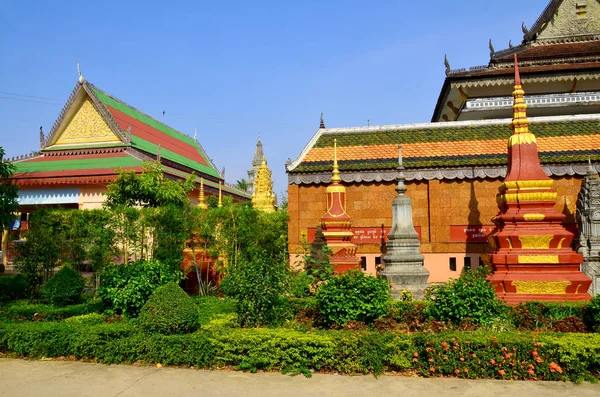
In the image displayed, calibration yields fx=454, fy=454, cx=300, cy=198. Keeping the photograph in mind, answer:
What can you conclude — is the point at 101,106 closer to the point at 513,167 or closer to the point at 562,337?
the point at 513,167

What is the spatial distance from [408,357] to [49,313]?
7.44 m

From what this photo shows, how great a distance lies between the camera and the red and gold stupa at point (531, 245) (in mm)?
9414

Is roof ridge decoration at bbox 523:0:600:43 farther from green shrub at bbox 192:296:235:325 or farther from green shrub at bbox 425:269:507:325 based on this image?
green shrub at bbox 192:296:235:325

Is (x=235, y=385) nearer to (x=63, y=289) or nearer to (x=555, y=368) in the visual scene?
(x=555, y=368)

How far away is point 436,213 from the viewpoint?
595 inches

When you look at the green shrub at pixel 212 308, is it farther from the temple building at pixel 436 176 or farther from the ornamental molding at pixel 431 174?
the ornamental molding at pixel 431 174

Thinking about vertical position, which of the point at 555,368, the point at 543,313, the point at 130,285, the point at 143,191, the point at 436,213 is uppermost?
the point at 143,191

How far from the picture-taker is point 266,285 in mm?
8086

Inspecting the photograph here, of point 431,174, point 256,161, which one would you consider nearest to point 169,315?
point 431,174

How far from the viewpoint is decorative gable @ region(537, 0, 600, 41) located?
2236 centimetres

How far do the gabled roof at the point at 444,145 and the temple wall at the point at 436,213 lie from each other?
706mm

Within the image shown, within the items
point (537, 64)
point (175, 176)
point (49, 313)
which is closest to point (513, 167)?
point (49, 313)

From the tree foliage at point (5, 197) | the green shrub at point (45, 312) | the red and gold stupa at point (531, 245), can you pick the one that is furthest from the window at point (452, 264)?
the tree foliage at point (5, 197)

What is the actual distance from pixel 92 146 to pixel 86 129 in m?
1.31
